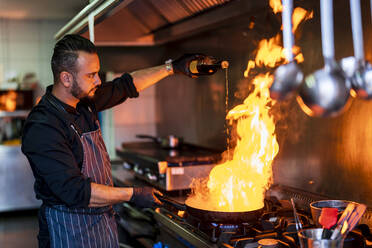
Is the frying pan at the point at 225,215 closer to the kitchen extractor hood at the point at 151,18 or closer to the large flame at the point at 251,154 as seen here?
the large flame at the point at 251,154

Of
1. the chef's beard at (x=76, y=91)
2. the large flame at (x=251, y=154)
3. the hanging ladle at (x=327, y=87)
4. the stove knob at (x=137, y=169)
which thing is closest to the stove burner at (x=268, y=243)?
the large flame at (x=251, y=154)

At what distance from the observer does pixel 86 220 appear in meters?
1.85

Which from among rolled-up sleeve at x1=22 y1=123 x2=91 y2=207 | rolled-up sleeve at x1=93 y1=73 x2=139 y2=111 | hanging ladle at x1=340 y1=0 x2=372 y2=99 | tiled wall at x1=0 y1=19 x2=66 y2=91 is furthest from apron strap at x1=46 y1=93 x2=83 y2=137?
tiled wall at x1=0 y1=19 x2=66 y2=91

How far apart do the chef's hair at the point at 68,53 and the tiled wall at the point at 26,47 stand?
14.0ft

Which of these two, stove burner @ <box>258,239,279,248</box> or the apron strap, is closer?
stove burner @ <box>258,239,279,248</box>

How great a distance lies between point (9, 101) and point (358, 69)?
17.2 ft

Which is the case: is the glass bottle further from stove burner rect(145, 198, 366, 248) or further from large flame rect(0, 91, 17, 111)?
large flame rect(0, 91, 17, 111)

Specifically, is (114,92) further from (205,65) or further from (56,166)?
(56,166)

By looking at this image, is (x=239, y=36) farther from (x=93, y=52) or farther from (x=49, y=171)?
(x=49, y=171)

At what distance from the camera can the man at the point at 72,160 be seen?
1.65m

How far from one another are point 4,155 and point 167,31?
119 inches

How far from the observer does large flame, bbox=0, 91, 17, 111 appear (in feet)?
18.0

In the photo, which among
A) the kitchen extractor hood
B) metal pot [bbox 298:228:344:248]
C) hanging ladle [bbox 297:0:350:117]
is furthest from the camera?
the kitchen extractor hood

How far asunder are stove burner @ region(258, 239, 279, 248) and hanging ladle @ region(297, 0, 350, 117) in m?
0.70
